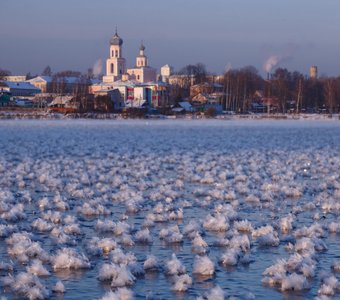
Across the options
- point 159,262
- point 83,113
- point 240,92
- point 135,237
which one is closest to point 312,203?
point 135,237

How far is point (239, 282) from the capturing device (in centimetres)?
835

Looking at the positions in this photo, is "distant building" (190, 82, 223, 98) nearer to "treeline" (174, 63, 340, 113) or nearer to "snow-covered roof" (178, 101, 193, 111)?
"treeline" (174, 63, 340, 113)

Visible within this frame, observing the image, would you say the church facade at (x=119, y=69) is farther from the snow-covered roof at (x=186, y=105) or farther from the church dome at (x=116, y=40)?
the snow-covered roof at (x=186, y=105)

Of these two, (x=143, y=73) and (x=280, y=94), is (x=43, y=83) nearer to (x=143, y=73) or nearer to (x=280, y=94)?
(x=143, y=73)

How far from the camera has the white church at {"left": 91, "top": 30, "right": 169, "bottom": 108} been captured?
4962 inches

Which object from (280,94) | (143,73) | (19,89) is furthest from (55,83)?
(280,94)

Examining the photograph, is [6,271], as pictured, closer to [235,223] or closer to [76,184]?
[235,223]

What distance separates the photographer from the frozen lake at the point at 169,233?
8117mm

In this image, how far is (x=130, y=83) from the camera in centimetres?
13800

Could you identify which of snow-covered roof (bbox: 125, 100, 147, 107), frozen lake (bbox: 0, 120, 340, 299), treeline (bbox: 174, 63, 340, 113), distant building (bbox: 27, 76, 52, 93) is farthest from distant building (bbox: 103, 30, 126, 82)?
frozen lake (bbox: 0, 120, 340, 299)

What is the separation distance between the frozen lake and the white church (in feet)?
314

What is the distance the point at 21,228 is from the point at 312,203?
5620 millimetres

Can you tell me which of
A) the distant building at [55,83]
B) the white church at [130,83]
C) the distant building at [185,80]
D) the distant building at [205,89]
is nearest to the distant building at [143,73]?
the white church at [130,83]

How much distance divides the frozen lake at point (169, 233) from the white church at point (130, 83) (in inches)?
3770
